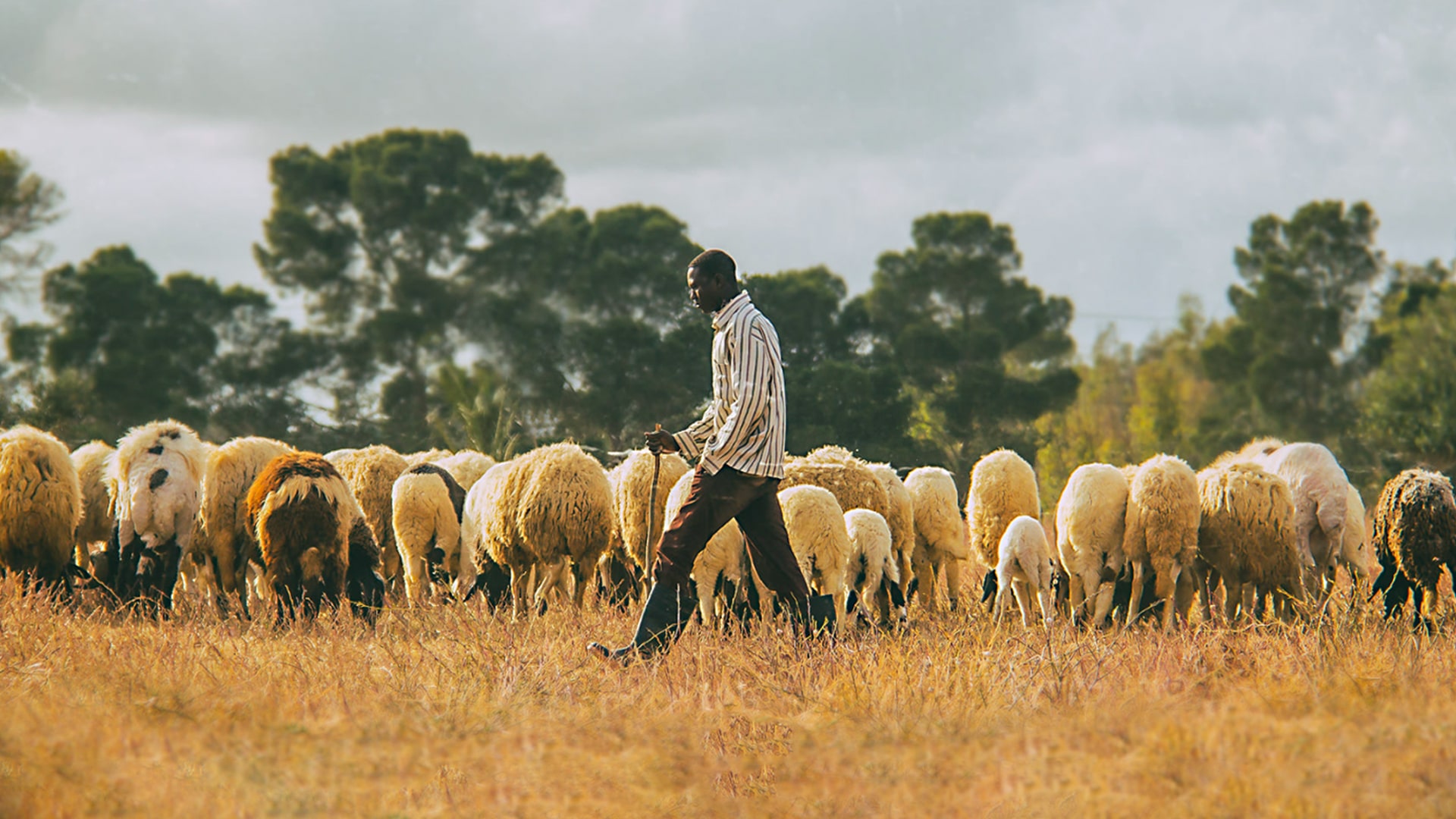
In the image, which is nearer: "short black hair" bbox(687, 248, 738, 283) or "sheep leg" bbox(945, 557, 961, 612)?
"short black hair" bbox(687, 248, 738, 283)

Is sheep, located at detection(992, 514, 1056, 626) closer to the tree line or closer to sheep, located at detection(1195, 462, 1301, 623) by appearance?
sheep, located at detection(1195, 462, 1301, 623)

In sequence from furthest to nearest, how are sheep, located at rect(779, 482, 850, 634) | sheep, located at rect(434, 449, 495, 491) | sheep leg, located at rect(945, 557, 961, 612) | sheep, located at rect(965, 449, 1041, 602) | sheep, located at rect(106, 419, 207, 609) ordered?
1. sheep, located at rect(434, 449, 495, 491)
2. sheep leg, located at rect(945, 557, 961, 612)
3. sheep, located at rect(965, 449, 1041, 602)
4. sheep, located at rect(106, 419, 207, 609)
5. sheep, located at rect(779, 482, 850, 634)

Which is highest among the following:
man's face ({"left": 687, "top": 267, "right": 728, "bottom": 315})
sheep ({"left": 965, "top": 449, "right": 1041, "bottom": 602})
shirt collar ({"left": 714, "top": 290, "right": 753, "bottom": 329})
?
man's face ({"left": 687, "top": 267, "right": 728, "bottom": 315})

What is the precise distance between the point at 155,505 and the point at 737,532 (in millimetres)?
5104

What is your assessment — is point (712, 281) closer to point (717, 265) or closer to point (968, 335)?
point (717, 265)

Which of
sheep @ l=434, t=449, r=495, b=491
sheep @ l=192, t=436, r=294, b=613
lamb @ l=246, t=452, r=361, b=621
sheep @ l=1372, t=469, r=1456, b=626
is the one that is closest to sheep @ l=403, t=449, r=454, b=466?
sheep @ l=434, t=449, r=495, b=491

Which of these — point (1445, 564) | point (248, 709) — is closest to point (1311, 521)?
point (1445, 564)

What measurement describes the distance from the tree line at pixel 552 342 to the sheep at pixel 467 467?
365 inches

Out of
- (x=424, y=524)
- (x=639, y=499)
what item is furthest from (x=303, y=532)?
(x=639, y=499)

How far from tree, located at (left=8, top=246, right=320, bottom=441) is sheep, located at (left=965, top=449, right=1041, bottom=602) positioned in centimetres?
2230

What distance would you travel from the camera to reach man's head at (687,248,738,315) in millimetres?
6758

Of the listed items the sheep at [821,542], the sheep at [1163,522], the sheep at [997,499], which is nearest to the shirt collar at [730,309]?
the sheep at [821,542]

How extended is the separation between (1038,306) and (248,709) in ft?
102

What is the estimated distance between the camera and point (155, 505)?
10.5 m
